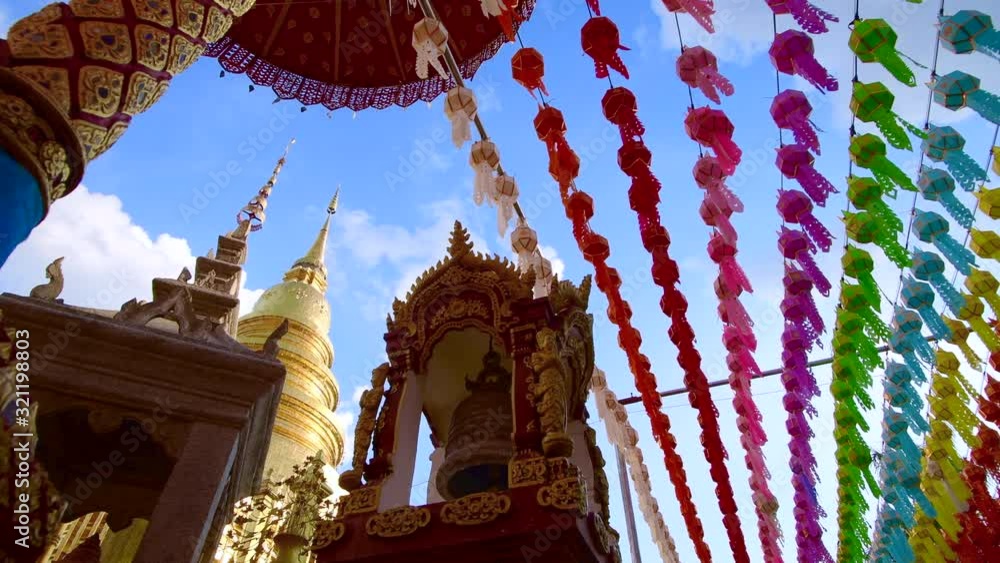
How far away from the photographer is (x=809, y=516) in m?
10.8

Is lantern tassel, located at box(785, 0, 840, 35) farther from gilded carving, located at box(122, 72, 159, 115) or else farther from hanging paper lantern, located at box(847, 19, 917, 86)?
gilded carving, located at box(122, 72, 159, 115)

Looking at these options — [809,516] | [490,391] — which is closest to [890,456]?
[809,516]

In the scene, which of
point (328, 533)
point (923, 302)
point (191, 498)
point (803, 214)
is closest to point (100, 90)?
point (191, 498)

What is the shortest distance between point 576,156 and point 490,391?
265cm

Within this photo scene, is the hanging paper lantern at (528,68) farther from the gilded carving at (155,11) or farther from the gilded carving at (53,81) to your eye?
the gilded carving at (53,81)

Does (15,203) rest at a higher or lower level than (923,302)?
lower

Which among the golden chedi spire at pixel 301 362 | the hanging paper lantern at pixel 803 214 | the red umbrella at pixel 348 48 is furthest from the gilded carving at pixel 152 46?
the golden chedi spire at pixel 301 362

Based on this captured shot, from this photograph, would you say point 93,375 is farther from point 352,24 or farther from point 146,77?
point 352,24

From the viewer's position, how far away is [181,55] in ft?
12.2

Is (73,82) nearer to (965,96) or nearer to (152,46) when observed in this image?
(152,46)

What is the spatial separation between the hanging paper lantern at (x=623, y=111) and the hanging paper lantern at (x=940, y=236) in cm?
404

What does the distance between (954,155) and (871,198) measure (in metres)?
0.92

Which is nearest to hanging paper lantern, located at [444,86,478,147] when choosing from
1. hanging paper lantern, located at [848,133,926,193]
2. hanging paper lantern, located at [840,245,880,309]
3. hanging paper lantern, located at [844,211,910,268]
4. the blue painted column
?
hanging paper lantern, located at [848,133,926,193]

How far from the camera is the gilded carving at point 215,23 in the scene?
3.96 metres
